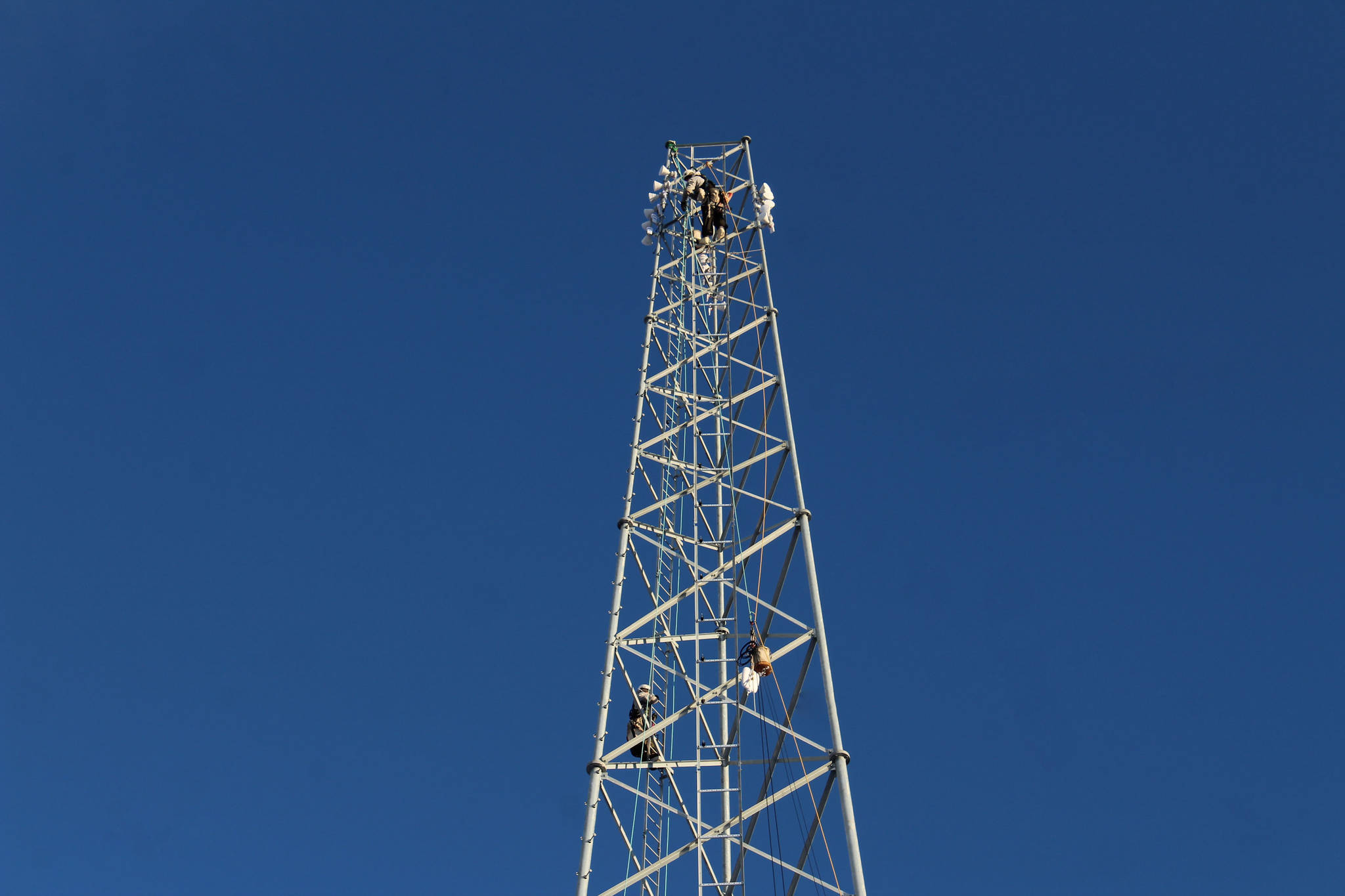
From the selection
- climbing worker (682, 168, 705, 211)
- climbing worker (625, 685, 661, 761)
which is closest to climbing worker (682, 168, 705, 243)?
climbing worker (682, 168, 705, 211)

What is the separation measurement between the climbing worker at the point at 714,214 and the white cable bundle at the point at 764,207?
3.17ft

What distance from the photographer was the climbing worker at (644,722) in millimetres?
20266

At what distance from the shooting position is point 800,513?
68.7ft

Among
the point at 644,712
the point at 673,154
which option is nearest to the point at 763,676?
the point at 644,712

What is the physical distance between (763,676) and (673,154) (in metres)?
17.0

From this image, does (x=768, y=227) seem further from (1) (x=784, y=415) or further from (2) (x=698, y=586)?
(2) (x=698, y=586)

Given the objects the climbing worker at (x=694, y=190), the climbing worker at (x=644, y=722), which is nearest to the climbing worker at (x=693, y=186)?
the climbing worker at (x=694, y=190)

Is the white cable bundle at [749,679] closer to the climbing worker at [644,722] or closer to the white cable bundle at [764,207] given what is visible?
the climbing worker at [644,722]

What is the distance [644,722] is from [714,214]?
46.5 feet

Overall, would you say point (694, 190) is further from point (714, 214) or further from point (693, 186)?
point (714, 214)

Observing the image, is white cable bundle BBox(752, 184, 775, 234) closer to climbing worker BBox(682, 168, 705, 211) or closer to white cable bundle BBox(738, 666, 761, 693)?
climbing worker BBox(682, 168, 705, 211)

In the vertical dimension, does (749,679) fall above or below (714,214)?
below

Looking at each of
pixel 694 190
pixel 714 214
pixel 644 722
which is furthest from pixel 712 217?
pixel 644 722

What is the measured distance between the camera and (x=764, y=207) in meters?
28.9
